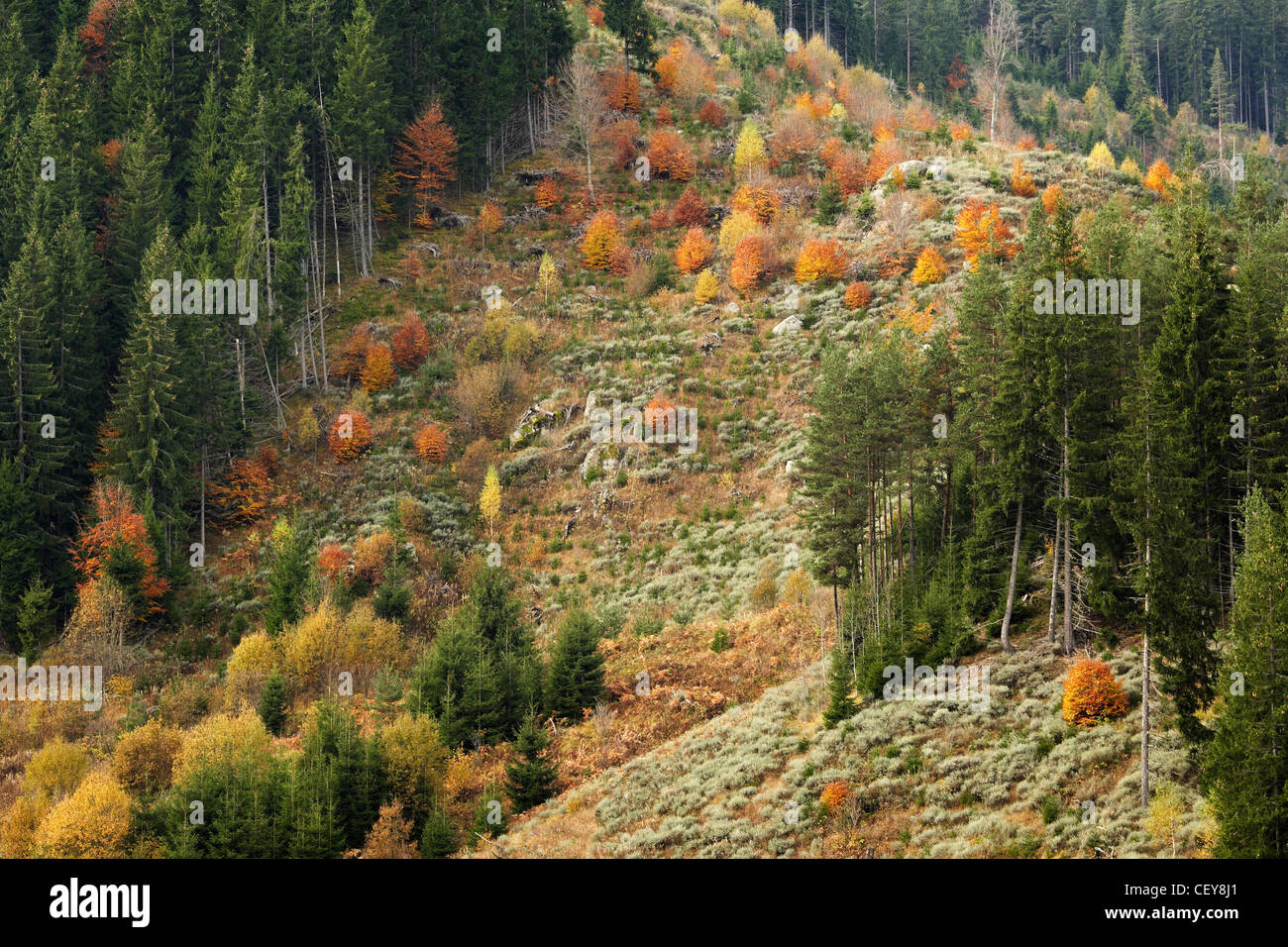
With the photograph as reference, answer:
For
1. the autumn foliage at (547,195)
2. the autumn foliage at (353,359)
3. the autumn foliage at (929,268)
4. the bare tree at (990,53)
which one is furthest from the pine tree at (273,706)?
the bare tree at (990,53)

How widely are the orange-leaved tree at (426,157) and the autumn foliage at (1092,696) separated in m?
57.7

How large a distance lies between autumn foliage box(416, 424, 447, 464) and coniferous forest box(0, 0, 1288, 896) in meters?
0.73

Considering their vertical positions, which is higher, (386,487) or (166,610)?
(386,487)

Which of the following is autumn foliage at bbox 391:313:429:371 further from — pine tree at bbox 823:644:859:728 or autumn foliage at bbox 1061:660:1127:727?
autumn foliage at bbox 1061:660:1127:727

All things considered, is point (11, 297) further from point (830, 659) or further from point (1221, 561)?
point (1221, 561)

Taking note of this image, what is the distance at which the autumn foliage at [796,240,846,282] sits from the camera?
218ft

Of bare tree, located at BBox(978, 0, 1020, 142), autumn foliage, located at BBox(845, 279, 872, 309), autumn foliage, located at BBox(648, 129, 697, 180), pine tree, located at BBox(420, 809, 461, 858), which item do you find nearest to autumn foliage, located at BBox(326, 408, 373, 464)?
autumn foliage, located at BBox(845, 279, 872, 309)

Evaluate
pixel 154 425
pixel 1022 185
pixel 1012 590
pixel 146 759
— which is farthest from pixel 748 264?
pixel 146 759

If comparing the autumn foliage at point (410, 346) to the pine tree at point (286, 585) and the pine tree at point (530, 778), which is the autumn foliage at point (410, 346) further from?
the pine tree at point (530, 778)

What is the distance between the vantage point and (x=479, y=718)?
42844mm

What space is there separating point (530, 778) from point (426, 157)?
5098 centimetres

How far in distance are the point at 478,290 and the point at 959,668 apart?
45657 millimetres

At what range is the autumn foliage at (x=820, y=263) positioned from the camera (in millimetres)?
66562

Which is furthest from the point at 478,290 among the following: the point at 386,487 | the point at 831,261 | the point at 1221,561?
the point at 1221,561
